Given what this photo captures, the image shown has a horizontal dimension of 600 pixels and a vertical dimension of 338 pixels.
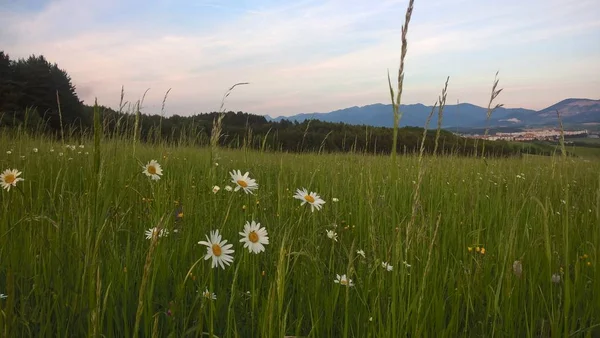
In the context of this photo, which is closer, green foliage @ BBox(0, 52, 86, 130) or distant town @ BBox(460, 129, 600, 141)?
distant town @ BBox(460, 129, 600, 141)

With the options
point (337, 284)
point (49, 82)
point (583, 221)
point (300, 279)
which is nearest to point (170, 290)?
point (300, 279)

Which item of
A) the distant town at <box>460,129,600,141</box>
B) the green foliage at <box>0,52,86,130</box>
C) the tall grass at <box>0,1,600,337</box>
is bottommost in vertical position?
the tall grass at <box>0,1,600,337</box>

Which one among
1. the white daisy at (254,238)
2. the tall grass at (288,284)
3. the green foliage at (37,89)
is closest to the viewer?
the tall grass at (288,284)

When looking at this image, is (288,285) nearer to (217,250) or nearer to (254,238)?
(254,238)

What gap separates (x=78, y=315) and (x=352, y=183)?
10.0 ft

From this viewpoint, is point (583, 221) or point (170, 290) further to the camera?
point (583, 221)

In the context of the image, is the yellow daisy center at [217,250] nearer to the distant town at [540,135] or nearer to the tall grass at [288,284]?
the tall grass at [288,284]

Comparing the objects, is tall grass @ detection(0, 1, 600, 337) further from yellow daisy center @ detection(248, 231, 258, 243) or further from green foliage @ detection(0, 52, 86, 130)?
green foliage @ detection(0, 52, 86, 130)

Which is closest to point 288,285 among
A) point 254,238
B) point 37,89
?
point 254,238

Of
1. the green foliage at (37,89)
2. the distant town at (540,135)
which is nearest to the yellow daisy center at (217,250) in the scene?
the distant town at (540,135)

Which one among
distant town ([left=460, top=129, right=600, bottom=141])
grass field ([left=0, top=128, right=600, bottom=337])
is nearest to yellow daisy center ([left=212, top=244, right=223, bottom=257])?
grass field ([left=0, top=128, right=600, bottom=337])

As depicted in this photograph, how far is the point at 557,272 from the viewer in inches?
69.6

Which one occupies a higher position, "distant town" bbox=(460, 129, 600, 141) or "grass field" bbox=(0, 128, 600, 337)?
"distant town" bbox=(460, 129, 600, 141)

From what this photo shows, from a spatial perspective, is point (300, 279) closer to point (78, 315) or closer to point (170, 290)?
point (170, 290)
